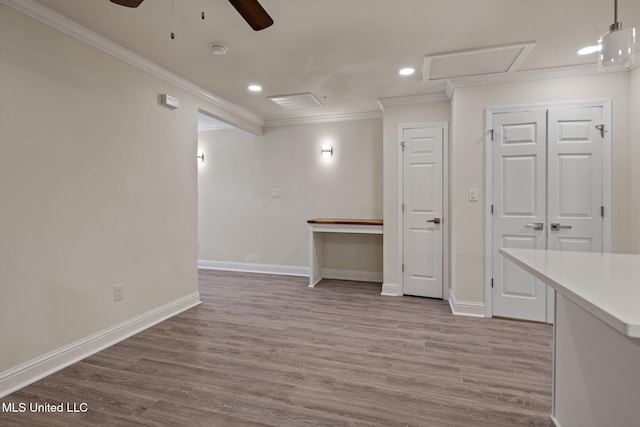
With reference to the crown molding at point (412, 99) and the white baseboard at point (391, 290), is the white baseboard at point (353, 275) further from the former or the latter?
the crown molding at point (412, 99)

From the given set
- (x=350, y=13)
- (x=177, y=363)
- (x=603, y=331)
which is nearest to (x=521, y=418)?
(x=603, y=331)

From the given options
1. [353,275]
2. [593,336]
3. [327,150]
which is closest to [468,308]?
[353,275]

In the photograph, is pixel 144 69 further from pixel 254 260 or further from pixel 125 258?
pixel 254 260

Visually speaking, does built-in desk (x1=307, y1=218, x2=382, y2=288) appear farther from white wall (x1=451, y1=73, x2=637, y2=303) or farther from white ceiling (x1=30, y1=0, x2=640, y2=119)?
white ceiling (x1=30, y1=0, x2=640, y2=119)

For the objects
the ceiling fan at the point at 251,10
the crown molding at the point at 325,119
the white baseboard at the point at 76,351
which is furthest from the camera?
the crown molding at the point at 325,119

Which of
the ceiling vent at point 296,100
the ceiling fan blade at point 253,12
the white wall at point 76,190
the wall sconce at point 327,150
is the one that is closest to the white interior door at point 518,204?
the ceiling vent at point 296,100

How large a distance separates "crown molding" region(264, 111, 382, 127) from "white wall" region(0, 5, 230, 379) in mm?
Result: 2021

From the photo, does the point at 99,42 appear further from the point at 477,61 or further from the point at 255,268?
the point at 255,268

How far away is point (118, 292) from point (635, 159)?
4695 millimetres

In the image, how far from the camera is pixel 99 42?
8.00 feet

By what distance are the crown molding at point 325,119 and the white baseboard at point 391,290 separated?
7.92 feet

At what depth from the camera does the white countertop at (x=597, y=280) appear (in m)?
0.73

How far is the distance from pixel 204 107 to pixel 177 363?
2787 millimetres

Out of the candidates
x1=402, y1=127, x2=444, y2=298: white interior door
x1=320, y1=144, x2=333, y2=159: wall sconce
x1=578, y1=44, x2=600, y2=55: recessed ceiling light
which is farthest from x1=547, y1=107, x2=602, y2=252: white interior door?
x1=320, y1=144, x2=333, y2=159: wall sconce
